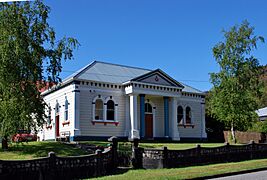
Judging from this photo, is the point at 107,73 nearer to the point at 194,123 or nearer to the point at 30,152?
the point at 194,123

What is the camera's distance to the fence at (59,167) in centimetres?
1248

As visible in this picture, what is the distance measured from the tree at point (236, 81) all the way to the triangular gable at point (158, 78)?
379cm

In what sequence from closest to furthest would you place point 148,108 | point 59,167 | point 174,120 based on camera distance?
point 59,167, point 148,108, point 174,120

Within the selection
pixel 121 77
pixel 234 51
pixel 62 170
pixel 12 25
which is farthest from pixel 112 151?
pixel 234 51

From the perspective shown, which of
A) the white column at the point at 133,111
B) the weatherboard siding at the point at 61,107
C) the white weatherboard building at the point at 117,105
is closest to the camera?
the weatherboard siding at the point at 61,107

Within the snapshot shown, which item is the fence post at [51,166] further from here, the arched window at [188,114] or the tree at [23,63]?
the arched window at [188,114]

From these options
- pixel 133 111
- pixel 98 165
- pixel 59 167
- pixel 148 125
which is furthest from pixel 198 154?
pixel 148 125

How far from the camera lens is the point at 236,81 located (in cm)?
3008

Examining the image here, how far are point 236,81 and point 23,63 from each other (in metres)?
17.9

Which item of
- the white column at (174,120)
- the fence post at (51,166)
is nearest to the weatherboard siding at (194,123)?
the white column at (174,120)

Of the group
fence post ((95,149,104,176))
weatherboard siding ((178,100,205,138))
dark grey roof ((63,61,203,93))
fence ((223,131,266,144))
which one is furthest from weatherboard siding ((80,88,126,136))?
fence post ((95,149,104,176))

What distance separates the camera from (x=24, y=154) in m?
19.9

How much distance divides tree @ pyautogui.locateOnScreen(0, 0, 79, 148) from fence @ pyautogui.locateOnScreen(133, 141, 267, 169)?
7346mm

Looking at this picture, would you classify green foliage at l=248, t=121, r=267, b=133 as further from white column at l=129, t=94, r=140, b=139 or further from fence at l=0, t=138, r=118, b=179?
fence at l=0, t=138, r=118, b=179
